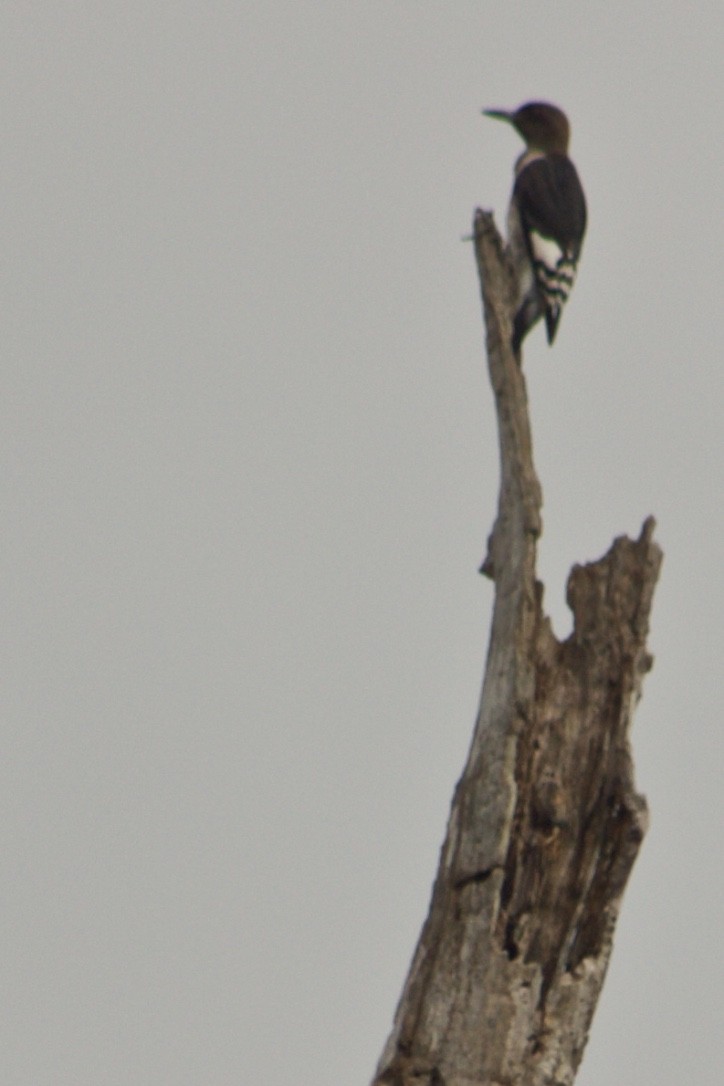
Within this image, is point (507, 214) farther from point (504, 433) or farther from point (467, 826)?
point (467, 826)

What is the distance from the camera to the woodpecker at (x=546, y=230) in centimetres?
879

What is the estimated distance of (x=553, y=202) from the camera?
943 centimetres

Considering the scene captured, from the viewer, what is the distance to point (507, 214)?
9773 mm

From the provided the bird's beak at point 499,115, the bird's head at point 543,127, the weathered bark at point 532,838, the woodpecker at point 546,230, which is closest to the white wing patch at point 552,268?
the woodpecker at point 546,230

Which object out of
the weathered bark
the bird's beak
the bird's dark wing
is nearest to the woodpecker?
the bird's dark wing

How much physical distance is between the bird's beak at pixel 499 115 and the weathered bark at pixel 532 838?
5401 millimetres

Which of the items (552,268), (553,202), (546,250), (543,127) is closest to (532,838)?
(552,268)

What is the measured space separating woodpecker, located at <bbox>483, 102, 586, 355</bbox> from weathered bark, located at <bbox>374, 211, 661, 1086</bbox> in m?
2.26

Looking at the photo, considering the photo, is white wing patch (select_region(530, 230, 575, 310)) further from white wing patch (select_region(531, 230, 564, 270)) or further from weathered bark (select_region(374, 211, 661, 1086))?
weathered bark (select_region(374, 211, 661, 1086))

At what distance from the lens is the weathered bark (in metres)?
5.43

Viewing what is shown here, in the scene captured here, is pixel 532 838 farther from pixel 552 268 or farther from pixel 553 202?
pixel 553 202

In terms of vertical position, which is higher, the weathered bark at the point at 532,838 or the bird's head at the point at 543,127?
the bird's head at the point at 543,127

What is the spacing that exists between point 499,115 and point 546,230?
215 cm

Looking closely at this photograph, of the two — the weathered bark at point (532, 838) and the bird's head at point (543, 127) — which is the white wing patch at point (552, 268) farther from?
the weathered bark at point (532, 838)
